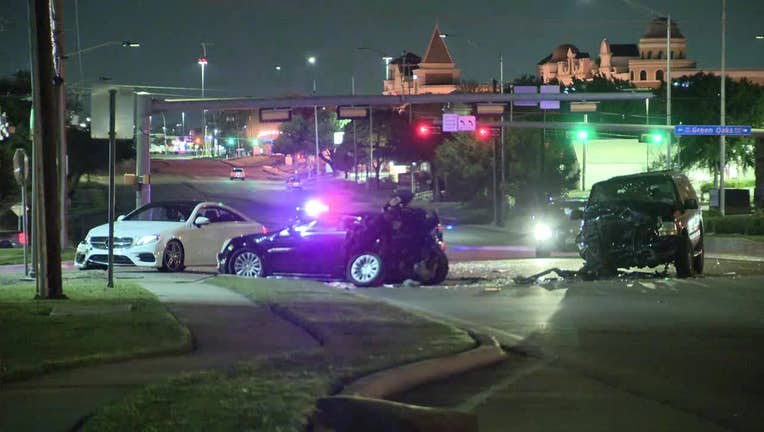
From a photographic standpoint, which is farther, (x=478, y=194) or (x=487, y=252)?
(x=478, y=194)

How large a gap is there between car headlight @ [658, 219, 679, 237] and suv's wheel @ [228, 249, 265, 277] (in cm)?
813

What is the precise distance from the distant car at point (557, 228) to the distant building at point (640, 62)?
11476 centimetres

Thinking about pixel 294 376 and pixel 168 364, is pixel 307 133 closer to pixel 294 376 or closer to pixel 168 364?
pixel 168 364

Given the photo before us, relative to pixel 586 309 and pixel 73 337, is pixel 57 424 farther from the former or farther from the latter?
Answer: pixel 586 309

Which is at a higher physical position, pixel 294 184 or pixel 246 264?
pixel 294 184

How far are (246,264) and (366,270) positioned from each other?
2842 mm

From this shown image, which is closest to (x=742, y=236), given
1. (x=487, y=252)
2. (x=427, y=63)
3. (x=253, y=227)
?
(x=487, y=252)

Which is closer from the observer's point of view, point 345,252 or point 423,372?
point 423,372

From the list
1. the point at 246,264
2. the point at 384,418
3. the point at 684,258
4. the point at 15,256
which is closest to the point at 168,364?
the point at 384,418

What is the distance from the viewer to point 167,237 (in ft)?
73.2

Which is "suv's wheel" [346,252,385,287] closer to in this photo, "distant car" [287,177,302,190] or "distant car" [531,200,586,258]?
"distant car" [531,200,586,258]

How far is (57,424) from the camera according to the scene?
24.6 feet

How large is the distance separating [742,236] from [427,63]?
109 meters

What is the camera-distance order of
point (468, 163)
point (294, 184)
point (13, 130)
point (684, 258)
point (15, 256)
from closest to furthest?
point (684, 258), point (15, 256), point (13, 130), point (468, 163), point (294, 184)
